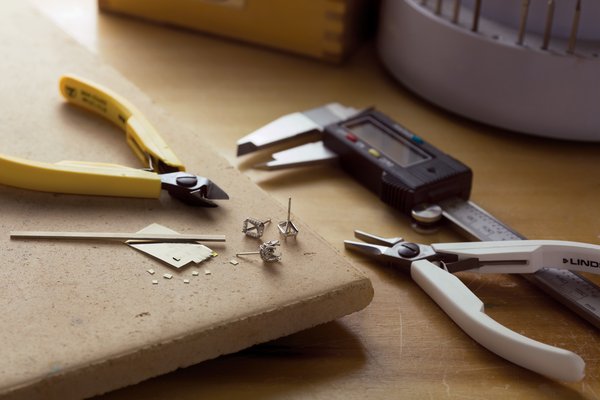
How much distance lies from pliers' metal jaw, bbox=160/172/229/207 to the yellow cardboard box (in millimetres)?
394

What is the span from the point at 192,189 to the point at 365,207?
186 millimetres

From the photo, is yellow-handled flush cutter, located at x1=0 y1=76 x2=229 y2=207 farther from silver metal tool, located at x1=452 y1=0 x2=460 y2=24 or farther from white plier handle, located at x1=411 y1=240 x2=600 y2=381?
silver metal tool, located at x1=452 y1=0 x2=460 y2=24

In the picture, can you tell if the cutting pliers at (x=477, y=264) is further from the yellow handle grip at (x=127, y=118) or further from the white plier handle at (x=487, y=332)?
the yellow handle grip at (x=127, y=118)

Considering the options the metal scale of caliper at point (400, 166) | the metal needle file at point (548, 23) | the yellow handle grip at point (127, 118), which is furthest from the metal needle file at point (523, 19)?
the yellow handle grip at point (127, 118)

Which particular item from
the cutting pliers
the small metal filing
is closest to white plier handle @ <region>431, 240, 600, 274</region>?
the cutting pliers

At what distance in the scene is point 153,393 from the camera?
25.3 inches

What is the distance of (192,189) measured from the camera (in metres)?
0.76

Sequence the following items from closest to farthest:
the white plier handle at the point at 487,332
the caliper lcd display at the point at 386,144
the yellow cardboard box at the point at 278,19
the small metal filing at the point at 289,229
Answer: the white plier handle at the point at 487,332, the small metal filing at the point at 289,229, the caliper lcd display at the point at 386,144, the yellow cardboard box at the point at 278,19

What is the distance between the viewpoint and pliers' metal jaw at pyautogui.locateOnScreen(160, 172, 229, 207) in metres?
0.76

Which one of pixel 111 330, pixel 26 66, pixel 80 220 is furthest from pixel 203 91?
pixel 111 330

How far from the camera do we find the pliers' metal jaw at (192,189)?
0.76m

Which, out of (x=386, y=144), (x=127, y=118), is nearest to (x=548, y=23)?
(x=386, y=144)

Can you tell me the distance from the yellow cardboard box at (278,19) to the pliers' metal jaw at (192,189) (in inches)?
15.5

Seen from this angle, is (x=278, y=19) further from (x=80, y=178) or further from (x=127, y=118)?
(x=80, y=178)
